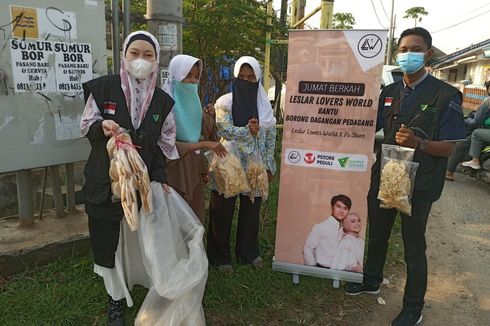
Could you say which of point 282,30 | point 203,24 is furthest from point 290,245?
point 282,30

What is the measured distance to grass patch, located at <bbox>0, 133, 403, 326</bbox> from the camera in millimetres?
2645

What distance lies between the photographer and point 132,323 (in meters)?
2.59

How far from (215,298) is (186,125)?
4.10 ft

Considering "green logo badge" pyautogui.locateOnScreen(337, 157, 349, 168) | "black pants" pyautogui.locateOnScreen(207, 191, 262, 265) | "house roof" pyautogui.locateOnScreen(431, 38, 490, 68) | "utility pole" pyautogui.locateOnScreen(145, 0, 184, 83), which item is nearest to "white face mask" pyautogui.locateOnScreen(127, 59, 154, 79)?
"utility pole" pyautogui.locateOnScreen(145, 0, 184, 83)

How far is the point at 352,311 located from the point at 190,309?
4.11 ft

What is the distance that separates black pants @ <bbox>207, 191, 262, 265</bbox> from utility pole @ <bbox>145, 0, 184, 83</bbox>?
112 cm

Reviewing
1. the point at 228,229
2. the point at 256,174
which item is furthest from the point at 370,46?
the point at 228,229

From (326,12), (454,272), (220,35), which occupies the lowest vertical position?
A: (454,272)

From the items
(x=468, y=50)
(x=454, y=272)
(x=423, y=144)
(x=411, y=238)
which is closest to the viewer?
(x=423, y=144)

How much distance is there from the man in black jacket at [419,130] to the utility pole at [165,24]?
1.57m

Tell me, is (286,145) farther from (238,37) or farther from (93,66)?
(238,37)

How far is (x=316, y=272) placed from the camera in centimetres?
321

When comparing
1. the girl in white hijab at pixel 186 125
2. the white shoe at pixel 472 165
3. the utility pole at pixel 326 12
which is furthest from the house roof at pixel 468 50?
the girl in white hijab at pixel 186 125

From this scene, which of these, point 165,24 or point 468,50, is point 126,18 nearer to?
point 165,24
